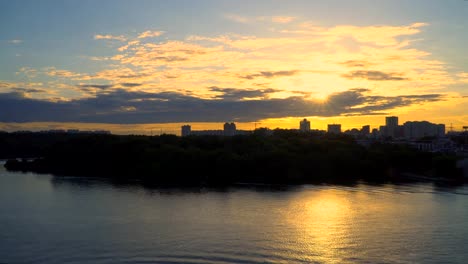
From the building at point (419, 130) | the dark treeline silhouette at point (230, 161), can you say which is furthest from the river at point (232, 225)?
the building at point (419, 130)

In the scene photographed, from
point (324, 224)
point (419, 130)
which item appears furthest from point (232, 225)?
point (419, 130)

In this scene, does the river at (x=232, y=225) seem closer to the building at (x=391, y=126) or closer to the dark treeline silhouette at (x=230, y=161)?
the dark treeline silhouette at (x=230, y=161)

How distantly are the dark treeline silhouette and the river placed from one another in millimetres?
2839

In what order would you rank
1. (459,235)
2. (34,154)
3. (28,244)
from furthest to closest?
(34,154), (459,235), (28,244)

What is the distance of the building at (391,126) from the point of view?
44003mm

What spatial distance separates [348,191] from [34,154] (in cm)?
1766

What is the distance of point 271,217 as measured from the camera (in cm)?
781

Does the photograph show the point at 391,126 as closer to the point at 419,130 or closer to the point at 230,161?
the point at 419,130

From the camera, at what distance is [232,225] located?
7109mm

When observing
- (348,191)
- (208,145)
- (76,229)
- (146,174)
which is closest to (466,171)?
(348,191)

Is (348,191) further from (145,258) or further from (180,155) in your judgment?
(145,258)

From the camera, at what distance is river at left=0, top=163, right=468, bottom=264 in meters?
5.57

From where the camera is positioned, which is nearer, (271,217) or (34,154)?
(271,217)

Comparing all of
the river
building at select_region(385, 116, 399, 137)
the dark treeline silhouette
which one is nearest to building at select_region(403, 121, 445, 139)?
building at select_region(385, 116, 399, 137)
